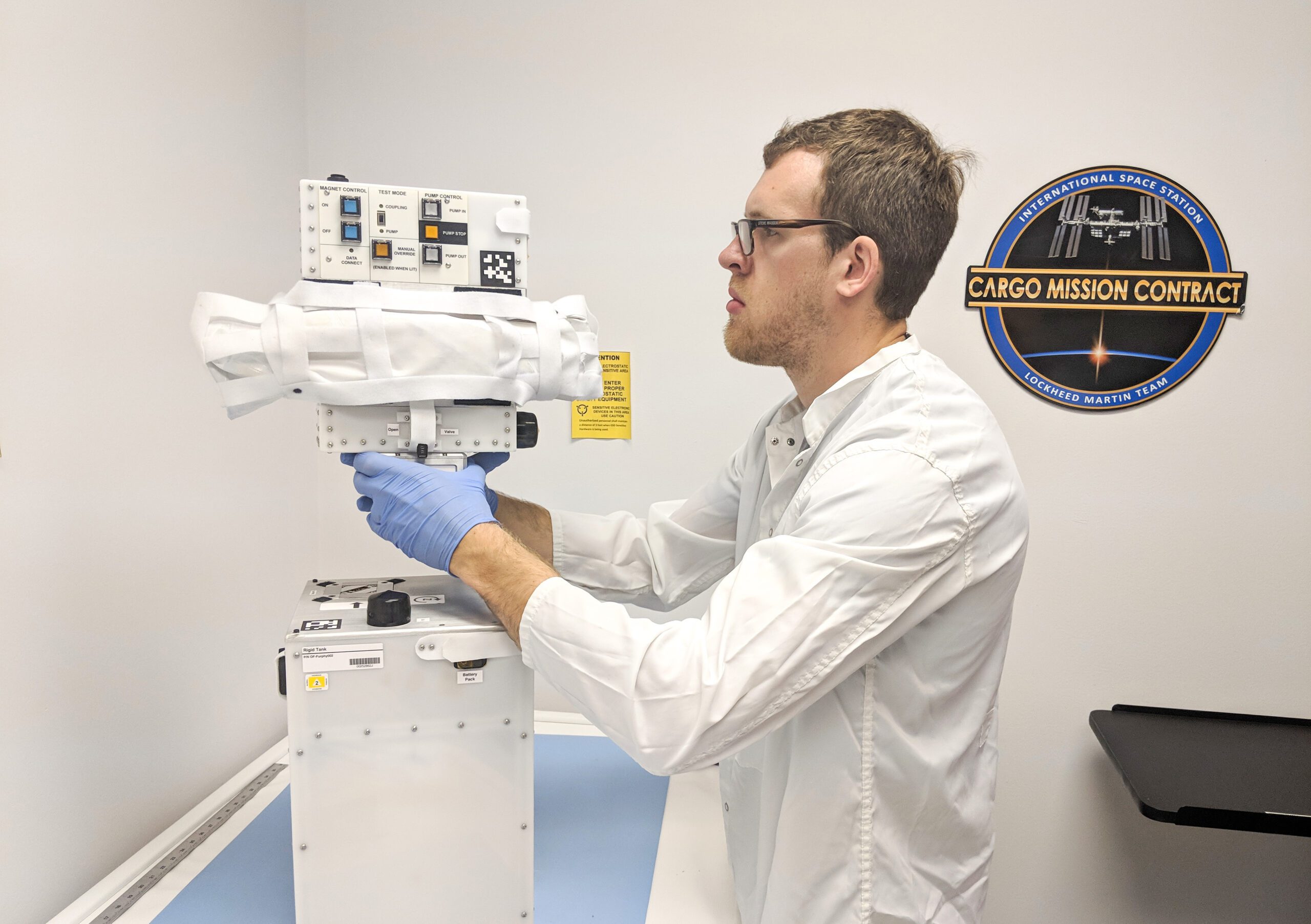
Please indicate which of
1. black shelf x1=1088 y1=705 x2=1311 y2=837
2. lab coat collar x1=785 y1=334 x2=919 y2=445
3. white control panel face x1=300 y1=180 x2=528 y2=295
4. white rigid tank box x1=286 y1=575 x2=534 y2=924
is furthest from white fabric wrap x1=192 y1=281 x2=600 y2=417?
black shelf x1=1088 y1=705 x2=1311 y2=837

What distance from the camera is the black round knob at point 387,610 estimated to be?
860mm

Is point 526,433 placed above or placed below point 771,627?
above

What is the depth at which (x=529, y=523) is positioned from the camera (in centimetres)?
129

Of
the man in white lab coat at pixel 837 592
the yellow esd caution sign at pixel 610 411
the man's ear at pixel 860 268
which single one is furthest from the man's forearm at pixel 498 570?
the yellow esd caution sign at pixel 610 411

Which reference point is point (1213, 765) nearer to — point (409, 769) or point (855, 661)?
point (855, 661)

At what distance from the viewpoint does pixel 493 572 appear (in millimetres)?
909

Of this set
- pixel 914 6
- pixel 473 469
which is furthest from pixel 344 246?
pixel 914 6

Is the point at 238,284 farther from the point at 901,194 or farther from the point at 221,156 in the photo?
the point at 901,194

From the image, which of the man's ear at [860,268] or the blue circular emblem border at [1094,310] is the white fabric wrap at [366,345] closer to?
the man's ear at [860,268]

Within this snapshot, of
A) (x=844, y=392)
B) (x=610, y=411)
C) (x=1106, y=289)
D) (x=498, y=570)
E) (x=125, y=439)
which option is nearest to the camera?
(x=498, y=570)

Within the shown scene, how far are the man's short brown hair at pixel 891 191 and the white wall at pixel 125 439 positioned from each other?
3.19 ft

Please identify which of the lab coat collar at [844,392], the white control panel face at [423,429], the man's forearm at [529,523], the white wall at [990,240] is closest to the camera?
the white control panel face at [423,429]

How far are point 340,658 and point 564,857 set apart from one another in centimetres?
54

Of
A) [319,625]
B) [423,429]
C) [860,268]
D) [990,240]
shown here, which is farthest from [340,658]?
[990,240]
